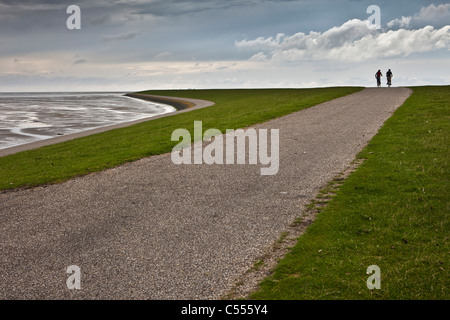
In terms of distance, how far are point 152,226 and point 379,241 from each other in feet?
14.8

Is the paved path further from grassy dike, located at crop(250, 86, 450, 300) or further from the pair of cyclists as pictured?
the pair of cyclists

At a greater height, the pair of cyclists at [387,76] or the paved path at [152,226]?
the pair of cyclists at [387,76]

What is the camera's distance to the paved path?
6.29 meters

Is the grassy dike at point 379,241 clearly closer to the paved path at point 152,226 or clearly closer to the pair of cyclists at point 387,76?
the paved path at point 152,226

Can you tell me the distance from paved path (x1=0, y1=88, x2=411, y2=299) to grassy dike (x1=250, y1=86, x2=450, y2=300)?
0.75 m

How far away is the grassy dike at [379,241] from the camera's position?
5.84 meters

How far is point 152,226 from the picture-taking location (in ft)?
27.9

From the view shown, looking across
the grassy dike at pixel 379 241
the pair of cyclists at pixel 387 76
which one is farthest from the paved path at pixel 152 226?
the pair of cyclists at pixel 387 76

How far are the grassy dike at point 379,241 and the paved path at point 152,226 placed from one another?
0.75 m

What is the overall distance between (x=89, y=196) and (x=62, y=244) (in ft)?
10.9

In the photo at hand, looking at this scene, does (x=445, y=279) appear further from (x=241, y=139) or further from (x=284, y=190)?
(x=241, y=139)

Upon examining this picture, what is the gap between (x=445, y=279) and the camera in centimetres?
595

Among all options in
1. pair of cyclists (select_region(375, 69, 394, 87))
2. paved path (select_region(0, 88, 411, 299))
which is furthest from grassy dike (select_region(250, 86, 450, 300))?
pair of cyclists (select_region(375, 69, 394, 87))
